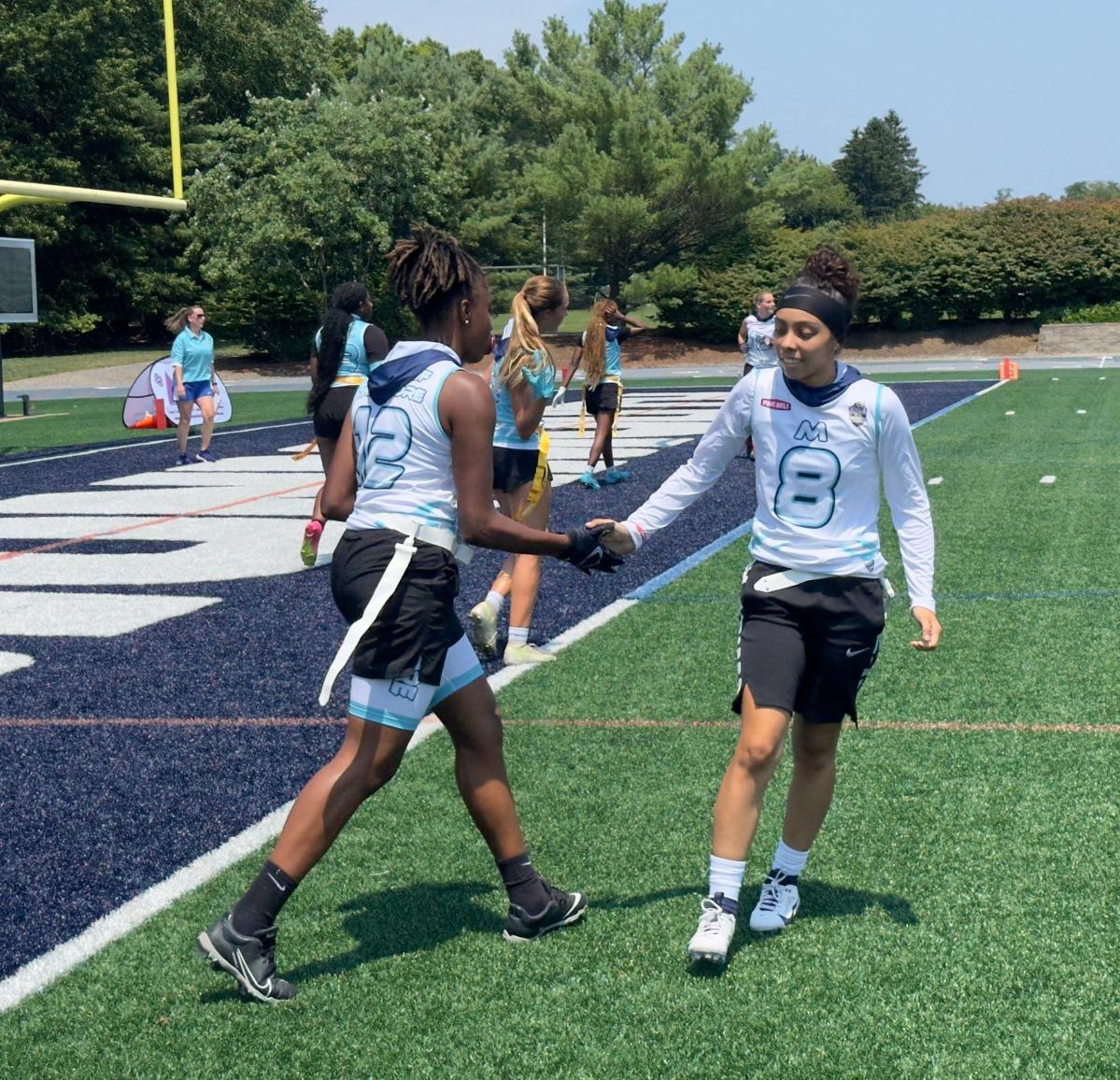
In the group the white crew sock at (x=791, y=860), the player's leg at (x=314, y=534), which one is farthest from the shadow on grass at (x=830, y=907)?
the player's leg at (x=314, y=534)

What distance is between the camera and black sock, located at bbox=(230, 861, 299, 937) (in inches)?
141

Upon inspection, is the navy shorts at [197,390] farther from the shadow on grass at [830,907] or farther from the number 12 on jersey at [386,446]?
the shadow on grass at [830,907]

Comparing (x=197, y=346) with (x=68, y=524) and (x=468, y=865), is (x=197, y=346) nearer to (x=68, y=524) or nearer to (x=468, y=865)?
(x=68, y=524)

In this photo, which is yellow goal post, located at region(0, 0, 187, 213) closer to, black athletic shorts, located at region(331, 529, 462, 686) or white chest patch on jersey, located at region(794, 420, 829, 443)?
black athletic shorts, located at region(331, 529, 462, 686)

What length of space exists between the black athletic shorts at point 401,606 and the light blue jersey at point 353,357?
243 inches

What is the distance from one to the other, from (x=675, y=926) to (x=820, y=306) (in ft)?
5.44

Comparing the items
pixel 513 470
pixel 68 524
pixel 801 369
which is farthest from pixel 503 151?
pixel 801 369

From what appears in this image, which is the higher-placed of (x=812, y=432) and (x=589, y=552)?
(x=812, y=432)

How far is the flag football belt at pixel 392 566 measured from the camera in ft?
11.7

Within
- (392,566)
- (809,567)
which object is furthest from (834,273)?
(392,566)

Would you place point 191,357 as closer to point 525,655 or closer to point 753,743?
point 525,655

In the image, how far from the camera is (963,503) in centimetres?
1245

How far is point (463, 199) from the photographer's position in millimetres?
54969

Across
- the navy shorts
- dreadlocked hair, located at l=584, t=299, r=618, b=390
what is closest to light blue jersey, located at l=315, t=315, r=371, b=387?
dreadlocked hair, located at l=584, t=299, r=618, b=390
